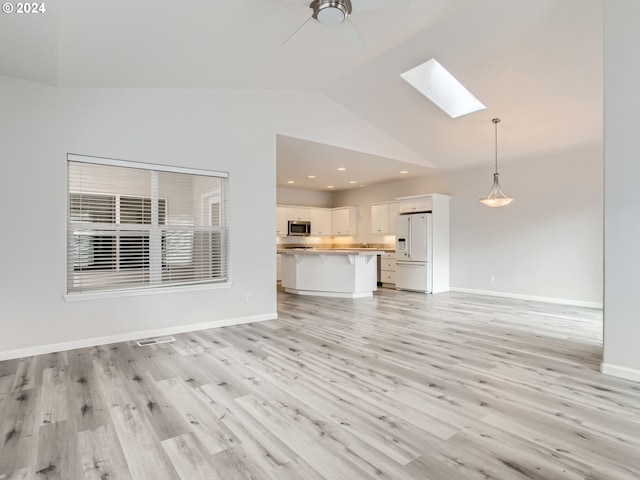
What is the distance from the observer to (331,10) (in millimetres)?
2686

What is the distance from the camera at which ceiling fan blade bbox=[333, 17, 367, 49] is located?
9.50ft

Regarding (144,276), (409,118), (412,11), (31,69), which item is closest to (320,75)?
(412,11)

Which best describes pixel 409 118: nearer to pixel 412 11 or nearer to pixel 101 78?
pixel 412 11

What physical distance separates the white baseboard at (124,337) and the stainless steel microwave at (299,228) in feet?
15.6

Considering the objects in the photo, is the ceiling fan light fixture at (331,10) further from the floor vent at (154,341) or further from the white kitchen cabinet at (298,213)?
the white kitchen cabinet at (298,213)

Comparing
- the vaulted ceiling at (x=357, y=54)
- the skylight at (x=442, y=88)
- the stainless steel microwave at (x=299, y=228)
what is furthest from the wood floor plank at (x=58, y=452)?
the stainless steel microwave at (x=299, y=228)

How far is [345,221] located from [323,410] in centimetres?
802

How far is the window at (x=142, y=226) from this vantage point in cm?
373

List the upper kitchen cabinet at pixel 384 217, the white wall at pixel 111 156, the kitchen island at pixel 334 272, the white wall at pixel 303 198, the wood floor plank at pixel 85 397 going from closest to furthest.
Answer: the wood floor plank at pixel 85 397 → the white wall at pixel 111 156 → the kitchen island at pixel 334 272 → the upper kitchen cabinet at pixel 384 217 → the white wall at pixel 303 198

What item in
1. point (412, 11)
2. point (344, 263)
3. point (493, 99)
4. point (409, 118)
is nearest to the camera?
point (412, 11)

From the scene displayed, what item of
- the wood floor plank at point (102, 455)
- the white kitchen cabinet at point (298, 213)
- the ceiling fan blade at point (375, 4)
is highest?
the ceiling fan blade at point (375, 4)

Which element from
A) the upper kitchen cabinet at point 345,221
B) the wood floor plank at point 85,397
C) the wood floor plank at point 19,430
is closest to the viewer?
the wood floor plank at point 19,430

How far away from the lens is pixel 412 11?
137 inches

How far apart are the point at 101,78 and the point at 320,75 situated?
2.53 m
